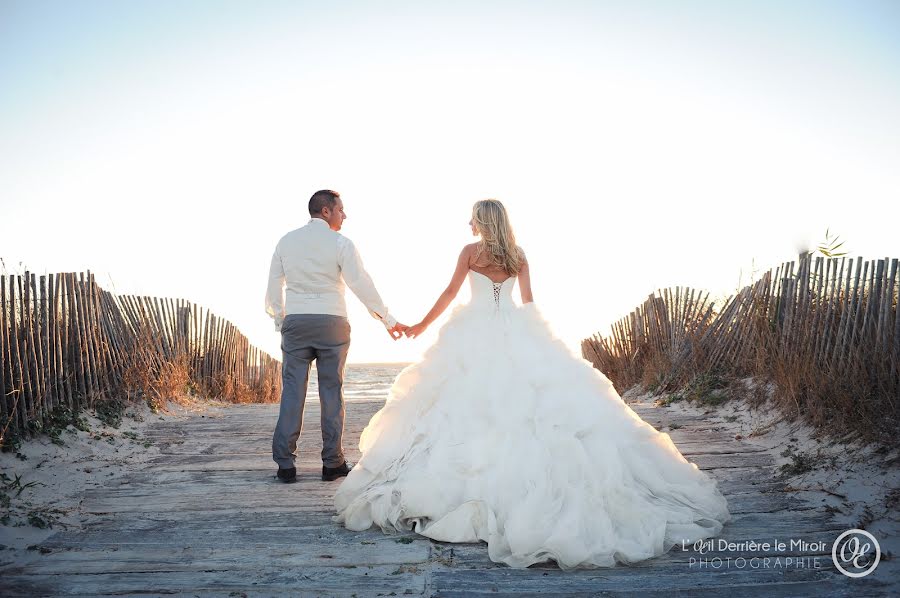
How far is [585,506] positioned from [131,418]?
17.8 ft

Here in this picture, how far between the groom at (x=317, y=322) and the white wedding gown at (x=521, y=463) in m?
0.80

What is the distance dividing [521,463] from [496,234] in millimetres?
1572

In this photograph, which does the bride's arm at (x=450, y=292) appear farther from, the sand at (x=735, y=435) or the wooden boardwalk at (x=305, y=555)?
the sand at (x=735, y=435)

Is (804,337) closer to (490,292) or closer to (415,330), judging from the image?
(490,292)

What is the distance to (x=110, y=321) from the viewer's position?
6.96 m

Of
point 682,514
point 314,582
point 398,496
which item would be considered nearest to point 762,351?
point 682,514

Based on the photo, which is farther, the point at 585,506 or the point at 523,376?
the point at 523,376

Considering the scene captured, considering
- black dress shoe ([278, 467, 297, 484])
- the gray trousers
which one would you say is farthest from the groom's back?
black dress shoe ([278, 467, 297, 484])

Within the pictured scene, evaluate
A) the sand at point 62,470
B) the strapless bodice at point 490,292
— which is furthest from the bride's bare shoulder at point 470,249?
the sand at point 62,470

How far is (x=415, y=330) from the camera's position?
492 cm

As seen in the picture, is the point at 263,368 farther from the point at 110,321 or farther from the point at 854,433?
the point at 854,433

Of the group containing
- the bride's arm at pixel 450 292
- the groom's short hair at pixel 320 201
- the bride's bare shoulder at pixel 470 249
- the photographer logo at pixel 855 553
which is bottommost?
the photographer logo at pixel 855 553

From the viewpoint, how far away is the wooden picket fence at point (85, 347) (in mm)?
5109

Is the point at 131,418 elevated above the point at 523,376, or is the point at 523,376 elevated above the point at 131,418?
the point at 523,376
